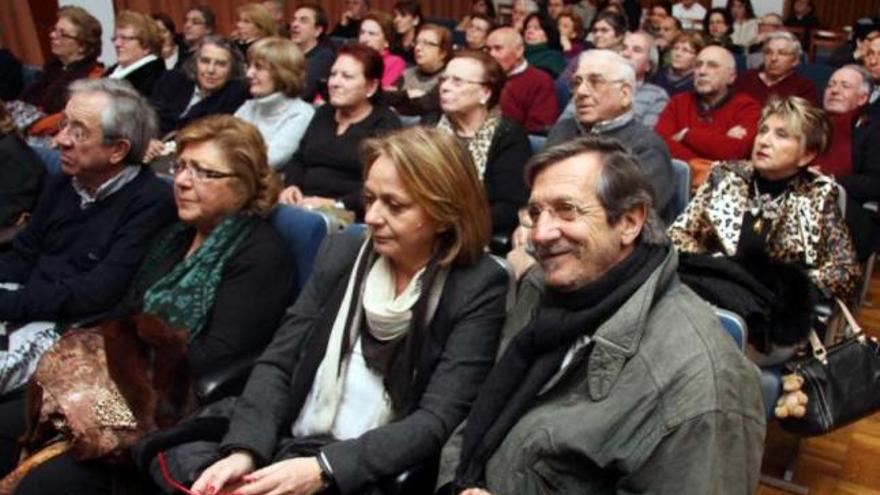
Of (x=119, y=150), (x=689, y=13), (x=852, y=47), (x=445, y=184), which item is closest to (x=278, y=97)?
(x=119, y=150)

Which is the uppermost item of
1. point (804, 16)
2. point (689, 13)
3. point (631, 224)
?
point (631, 224)

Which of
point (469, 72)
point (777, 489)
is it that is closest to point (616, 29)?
point (469, 72)

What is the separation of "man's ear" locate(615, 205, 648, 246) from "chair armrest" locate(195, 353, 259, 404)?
0.96m

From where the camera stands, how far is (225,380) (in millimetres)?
1849

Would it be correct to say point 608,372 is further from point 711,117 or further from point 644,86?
point 644,86

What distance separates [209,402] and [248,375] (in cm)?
12

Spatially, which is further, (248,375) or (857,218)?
(857,218)

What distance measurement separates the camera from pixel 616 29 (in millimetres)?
5297

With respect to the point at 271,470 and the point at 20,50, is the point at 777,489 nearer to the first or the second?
the point at 271,470

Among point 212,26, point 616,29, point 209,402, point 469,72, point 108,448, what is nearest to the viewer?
point 108,448

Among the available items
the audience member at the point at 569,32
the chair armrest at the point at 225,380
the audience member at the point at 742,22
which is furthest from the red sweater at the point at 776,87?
the chair armrest at the point at 225,380

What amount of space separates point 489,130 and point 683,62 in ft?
7.37

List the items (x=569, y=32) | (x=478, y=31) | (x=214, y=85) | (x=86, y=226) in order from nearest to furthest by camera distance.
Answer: (x=86, y=226), (x=214, y=85), (x=478, y=31), (x=569, y=32)

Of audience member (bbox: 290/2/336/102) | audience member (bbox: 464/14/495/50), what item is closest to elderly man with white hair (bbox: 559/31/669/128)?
audience member (bbox: 464/14/495/50)
